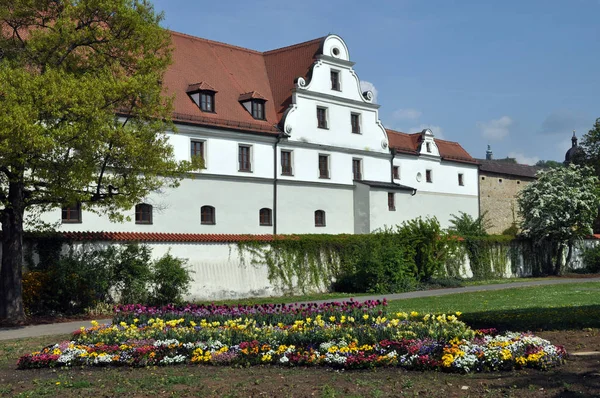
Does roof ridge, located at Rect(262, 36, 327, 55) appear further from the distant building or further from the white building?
the distant building

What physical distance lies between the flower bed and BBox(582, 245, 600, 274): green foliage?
1484 inches

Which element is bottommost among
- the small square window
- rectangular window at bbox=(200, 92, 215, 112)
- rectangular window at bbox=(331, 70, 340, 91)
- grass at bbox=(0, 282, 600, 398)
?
grass at bbox=(0, 282, 600, 398)

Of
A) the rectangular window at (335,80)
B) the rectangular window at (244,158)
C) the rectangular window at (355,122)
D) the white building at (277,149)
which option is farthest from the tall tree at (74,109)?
the rectangular window at (355,122)

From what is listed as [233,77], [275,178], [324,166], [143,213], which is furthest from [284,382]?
[233,77]

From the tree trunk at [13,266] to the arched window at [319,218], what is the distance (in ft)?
72.6

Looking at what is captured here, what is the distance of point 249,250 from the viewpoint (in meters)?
29.7

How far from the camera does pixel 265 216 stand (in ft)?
126

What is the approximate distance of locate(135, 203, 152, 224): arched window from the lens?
32844 mm

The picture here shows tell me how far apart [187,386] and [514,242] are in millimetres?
38628

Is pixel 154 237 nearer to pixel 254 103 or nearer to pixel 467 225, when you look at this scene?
pixel 254 103

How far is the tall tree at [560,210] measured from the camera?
4691cm

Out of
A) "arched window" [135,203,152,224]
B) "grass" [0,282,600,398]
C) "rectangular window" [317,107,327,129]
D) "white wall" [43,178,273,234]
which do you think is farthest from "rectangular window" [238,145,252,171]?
"grass" [0,282,600,398]

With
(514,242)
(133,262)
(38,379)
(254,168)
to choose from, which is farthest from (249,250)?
(514,242)

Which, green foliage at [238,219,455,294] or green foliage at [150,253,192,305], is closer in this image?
green foliage at [150,253,192,305]
